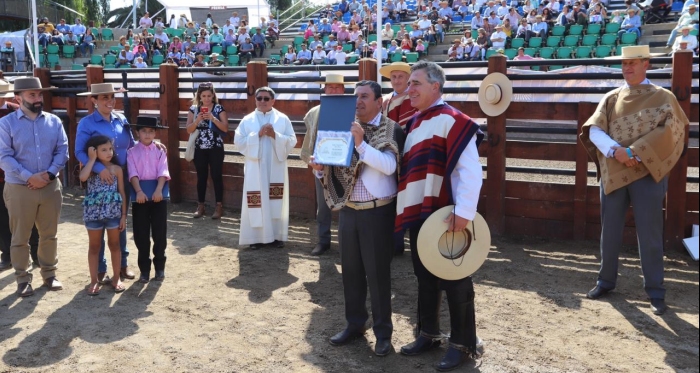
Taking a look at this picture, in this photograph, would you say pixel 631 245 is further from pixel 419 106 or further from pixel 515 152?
pixel 419 106

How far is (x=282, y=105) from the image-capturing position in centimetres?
906

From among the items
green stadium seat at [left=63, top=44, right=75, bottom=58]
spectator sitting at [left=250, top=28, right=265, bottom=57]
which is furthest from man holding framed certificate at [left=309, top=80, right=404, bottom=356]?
green stadium seat at [left=63, top=44, right=75, bottom=58]

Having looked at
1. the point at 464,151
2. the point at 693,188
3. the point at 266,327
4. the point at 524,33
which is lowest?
the point at 266,327

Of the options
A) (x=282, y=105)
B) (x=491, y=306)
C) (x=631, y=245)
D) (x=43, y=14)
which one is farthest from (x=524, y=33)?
(x=43, y=14)

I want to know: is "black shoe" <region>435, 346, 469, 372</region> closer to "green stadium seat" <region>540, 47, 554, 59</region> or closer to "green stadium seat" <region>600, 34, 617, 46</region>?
"green stadium seat" <region>540, 47, 554, 59</region>

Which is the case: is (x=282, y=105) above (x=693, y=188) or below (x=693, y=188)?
above

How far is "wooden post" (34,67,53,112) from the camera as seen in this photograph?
11.4 metres

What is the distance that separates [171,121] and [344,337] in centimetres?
612

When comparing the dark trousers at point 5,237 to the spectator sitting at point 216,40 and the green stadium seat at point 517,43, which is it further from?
the spectator sitting at point 216,40

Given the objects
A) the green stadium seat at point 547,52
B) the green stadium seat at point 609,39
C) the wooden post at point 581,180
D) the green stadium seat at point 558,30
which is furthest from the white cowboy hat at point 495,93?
the green stadium seat at point 558,30

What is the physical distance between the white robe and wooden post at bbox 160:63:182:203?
280 centimetres

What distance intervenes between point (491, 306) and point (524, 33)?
14.1 metres

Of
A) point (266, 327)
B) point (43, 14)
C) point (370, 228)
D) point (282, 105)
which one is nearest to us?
point (370, 228)

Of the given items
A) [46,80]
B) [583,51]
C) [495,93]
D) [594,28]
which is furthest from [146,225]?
[594,28]
